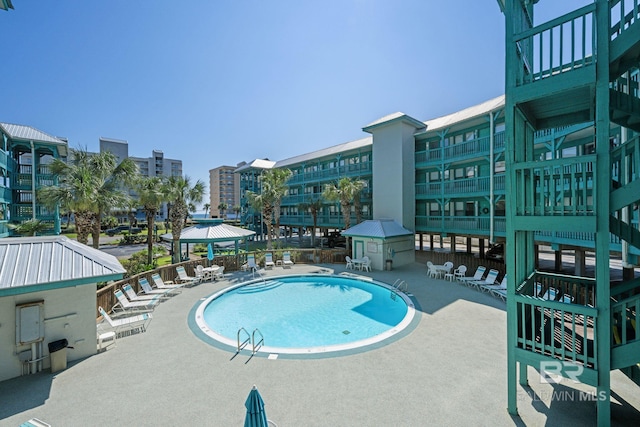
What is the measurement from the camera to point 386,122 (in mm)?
22234

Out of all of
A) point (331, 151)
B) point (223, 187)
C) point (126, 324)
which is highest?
point (223, 187)

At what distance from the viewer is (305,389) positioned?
645 cm

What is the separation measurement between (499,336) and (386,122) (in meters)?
17.7

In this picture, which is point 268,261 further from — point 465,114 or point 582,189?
point 465,114

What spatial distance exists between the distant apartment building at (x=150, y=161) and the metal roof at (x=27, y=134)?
59246mm

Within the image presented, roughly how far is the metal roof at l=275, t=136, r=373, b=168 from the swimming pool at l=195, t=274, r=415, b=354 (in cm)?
1599

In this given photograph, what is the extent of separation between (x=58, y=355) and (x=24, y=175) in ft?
74.0

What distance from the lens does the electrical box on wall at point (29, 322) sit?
700 centimetres

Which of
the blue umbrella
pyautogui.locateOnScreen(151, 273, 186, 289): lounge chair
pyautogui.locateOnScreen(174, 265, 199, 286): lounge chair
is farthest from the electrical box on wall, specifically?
pyautogui.locateOnScreen(174, 265, 199, 286): lounge chair

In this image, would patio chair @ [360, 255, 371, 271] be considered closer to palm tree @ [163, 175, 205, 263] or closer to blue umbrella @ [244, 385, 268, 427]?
palm tree @ [163, 175, 205, 263]

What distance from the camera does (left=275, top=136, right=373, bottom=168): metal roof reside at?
28231mm

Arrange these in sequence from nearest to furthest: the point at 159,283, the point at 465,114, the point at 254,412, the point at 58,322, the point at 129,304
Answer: the point at 254,412 < the point at 58,322 < the point at 129,304 < the point at 159,283 < the point at 465,114

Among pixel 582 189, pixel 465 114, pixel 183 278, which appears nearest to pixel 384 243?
pixel 465 114

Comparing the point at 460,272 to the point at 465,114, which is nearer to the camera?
the point at 460,272
